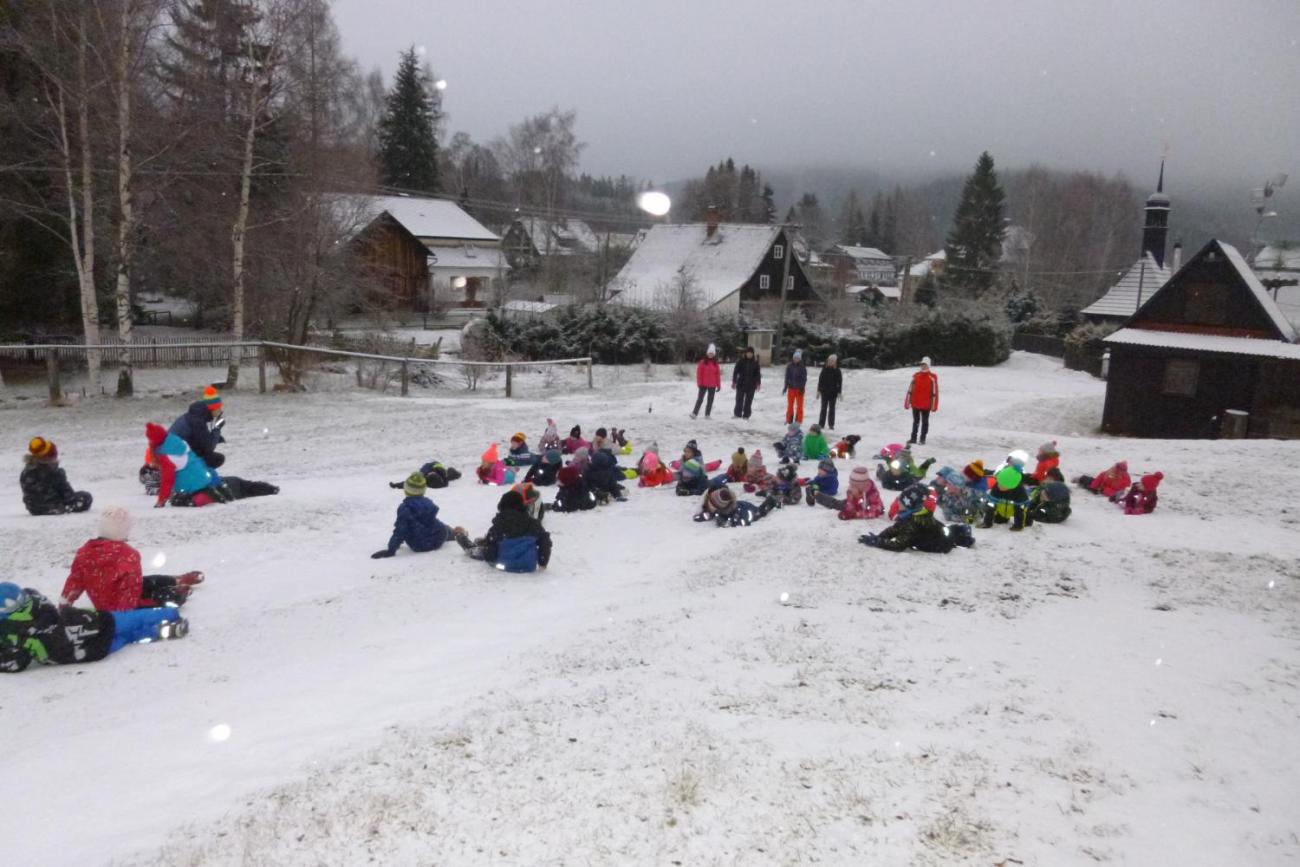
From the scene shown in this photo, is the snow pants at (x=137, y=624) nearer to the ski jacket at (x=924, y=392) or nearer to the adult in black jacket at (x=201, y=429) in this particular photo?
the adult in black jacket at (x=201, y=429)

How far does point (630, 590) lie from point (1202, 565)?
22.5 ft

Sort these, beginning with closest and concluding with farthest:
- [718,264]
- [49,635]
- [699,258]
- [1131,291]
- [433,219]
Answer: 1. [49,635]
2. [1131,291]
3. [718,264]
4. [699,258]
5. [433,219]

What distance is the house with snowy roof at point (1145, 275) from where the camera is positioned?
42.8 m

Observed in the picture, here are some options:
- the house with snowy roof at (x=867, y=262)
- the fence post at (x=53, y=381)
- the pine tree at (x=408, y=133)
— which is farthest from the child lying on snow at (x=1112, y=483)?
the house with snowy roof at (x=867, y=262)

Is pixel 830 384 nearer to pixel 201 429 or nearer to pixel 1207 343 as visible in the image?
pixel 201 429

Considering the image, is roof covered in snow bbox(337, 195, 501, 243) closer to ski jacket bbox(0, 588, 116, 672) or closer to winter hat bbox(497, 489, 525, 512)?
winter hat bbox(497, 489, 525, 512)

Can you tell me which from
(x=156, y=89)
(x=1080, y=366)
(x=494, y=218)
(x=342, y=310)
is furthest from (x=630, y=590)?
(x=494, y=218)

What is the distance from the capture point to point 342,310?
3516 centimetres

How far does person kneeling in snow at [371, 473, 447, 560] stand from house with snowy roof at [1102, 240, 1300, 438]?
2307 centimetres

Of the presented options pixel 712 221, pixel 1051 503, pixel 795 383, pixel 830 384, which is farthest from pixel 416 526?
pixel 712 221

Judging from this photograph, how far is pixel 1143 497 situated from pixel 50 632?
13.3m

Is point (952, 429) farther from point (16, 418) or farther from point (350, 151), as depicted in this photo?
point (350, 151)

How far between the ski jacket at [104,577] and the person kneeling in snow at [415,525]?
2.63 m

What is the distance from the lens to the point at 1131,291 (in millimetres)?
44188
